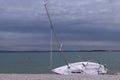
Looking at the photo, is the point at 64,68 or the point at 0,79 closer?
the point at 0,79

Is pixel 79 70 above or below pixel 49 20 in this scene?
below

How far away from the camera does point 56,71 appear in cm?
4803

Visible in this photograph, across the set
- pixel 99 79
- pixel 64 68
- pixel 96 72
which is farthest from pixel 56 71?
pixel 99 79

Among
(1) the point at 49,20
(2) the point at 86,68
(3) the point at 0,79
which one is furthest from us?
(2) the point at 86,68

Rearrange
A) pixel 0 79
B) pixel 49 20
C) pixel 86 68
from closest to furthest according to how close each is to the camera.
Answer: pixel 0 79
pixel 49 20
pixel 86 68

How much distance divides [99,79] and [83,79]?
1285 millimetres

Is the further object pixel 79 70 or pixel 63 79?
pixel 79 70

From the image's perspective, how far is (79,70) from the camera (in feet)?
151

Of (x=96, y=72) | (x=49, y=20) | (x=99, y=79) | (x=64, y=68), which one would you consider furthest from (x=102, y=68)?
(x=99, y=79)

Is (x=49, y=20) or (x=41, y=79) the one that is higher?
(x=49, y=20)

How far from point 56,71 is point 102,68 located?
189 inches

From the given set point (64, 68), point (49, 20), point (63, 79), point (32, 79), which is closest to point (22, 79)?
point (32, 79)

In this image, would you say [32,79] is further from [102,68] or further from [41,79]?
[102,68]

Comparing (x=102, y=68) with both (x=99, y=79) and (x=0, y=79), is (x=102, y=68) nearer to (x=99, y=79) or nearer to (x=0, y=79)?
(x=99, y=79)
